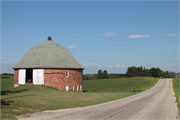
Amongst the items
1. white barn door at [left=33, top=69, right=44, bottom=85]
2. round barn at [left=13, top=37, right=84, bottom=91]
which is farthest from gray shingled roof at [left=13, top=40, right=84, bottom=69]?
white barn door at [left=33, top=69, right=44, bottom=85]

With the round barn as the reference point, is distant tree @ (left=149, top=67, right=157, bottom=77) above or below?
below

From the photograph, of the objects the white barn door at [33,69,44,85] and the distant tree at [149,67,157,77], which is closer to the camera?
the white barn door at [33,69,44,85]

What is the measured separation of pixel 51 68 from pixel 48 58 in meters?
3.44

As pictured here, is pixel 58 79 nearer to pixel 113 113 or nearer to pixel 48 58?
pixel 48 58

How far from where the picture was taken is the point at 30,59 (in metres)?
40.4

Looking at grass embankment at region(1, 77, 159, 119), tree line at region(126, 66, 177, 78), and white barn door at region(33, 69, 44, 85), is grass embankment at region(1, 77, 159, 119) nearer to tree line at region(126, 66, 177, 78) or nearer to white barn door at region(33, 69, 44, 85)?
white barn door at region(33, 69, 44, 85)

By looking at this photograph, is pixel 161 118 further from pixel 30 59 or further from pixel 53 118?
pixel 30 59

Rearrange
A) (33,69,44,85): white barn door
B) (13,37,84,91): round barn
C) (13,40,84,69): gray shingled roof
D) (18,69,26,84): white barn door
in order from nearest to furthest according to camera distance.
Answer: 1. (33,69,44,85): white barn door
2. (13,37,84,91): round barn
3. (18,69,26,84): white barn door
4. (13,40,84,69): gray shingled roof

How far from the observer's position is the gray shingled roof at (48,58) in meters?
38.6

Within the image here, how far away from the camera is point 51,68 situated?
37.3 meters

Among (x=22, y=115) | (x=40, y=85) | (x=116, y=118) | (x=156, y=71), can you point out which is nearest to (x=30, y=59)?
(x=40, y=85)

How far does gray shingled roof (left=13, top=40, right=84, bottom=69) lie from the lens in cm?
3863

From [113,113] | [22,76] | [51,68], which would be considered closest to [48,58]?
[51,68]

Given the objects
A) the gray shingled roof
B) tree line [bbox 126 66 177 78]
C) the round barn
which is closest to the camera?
the round barn
